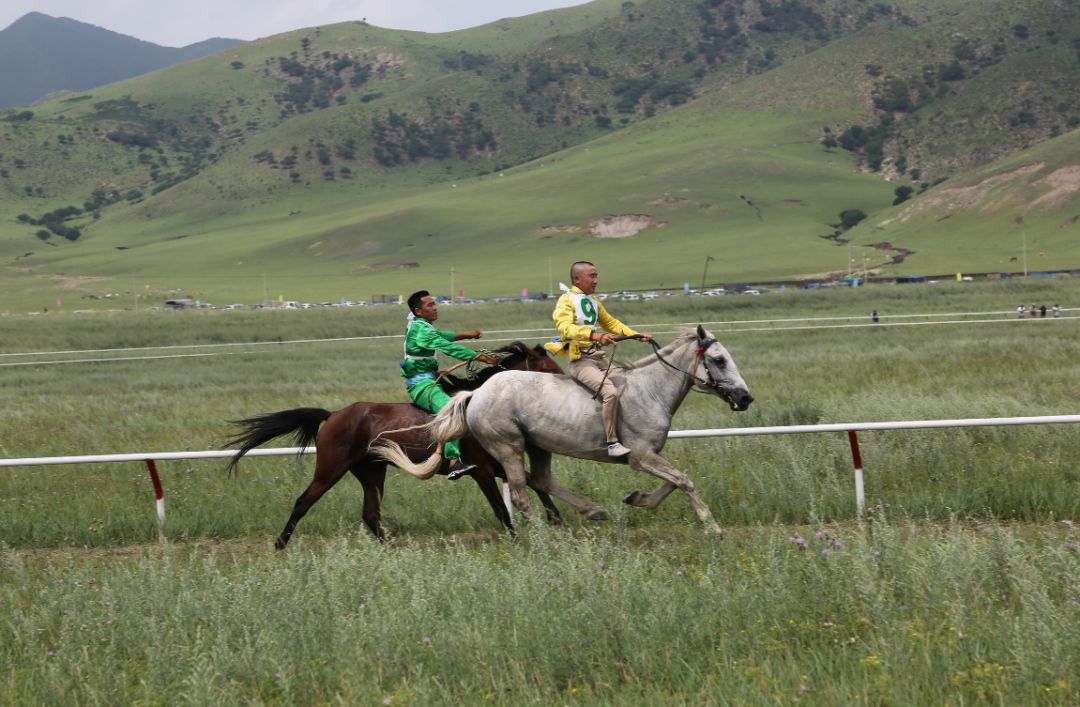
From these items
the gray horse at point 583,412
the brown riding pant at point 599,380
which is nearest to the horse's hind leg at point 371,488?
the gray horse at point 583,412

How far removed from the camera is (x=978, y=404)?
15695mm

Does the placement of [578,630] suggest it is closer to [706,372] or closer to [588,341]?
[588,341]

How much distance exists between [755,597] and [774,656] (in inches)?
25.6

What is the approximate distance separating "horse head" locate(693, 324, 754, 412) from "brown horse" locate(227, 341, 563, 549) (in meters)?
1.54

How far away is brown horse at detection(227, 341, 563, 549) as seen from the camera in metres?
10.4

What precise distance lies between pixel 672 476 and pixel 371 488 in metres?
3.08

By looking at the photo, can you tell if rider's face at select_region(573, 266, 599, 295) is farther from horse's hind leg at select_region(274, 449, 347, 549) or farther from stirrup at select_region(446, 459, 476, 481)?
horse's hind leg at select_region(274, 449, 347, 549)

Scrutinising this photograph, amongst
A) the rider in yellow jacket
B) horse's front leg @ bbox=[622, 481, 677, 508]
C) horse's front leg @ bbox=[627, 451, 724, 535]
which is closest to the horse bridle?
the rider in yellow jacket

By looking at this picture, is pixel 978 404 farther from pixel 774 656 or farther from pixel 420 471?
pixel 774 656

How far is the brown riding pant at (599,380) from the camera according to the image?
969 centimetres

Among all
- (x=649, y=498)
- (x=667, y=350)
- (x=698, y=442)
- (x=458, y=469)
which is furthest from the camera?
(x=698, y=442)

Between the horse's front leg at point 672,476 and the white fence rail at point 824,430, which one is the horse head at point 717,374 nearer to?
the white fence rail at point 824,430

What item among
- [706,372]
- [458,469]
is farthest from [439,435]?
[706,372]

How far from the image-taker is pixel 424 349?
35.1ft
